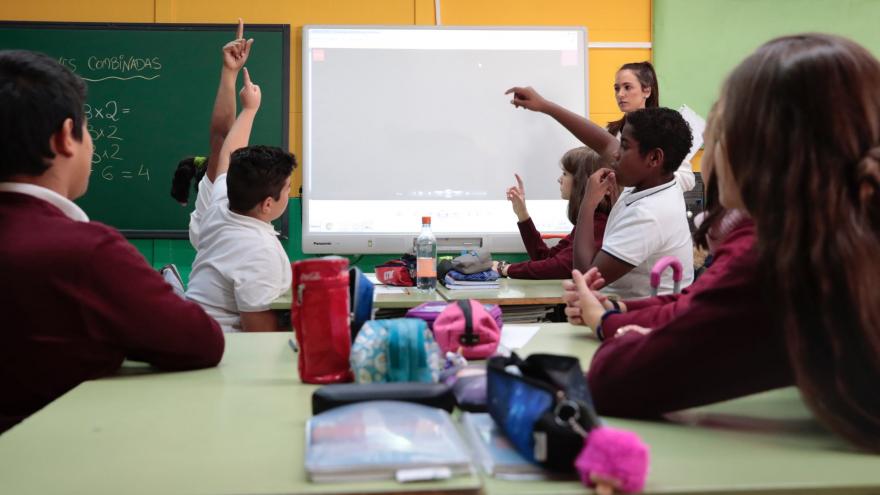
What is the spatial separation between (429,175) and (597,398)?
3565mm

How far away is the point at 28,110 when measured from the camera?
4.69ft

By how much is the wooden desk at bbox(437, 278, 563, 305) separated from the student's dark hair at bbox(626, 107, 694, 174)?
63cm

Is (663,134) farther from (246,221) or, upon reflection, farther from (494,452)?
(494,452)

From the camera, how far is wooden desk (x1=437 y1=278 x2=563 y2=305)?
290 centimetres

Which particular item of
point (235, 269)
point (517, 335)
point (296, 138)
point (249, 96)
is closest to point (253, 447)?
point (517, 335)

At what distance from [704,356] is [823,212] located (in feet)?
0.79

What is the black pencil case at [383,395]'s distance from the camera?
3.70 feet

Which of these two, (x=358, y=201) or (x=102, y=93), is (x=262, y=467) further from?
(x=102, y=93)

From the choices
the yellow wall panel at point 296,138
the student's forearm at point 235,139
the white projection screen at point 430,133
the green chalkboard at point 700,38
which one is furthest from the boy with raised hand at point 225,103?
the green chalkboard at point 700,38

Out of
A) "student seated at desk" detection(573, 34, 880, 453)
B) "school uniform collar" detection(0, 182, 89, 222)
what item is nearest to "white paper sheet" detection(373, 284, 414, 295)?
"school uniform collar" detection(0, 182, 89, 222)

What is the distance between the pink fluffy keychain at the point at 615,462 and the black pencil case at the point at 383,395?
32 centimetres

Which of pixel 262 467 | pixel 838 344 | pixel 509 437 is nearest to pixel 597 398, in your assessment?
pixel 509 437

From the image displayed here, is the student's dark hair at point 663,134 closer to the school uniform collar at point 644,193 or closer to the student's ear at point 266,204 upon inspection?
the school uniform collar at point 644,193

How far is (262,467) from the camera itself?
3.11ft
